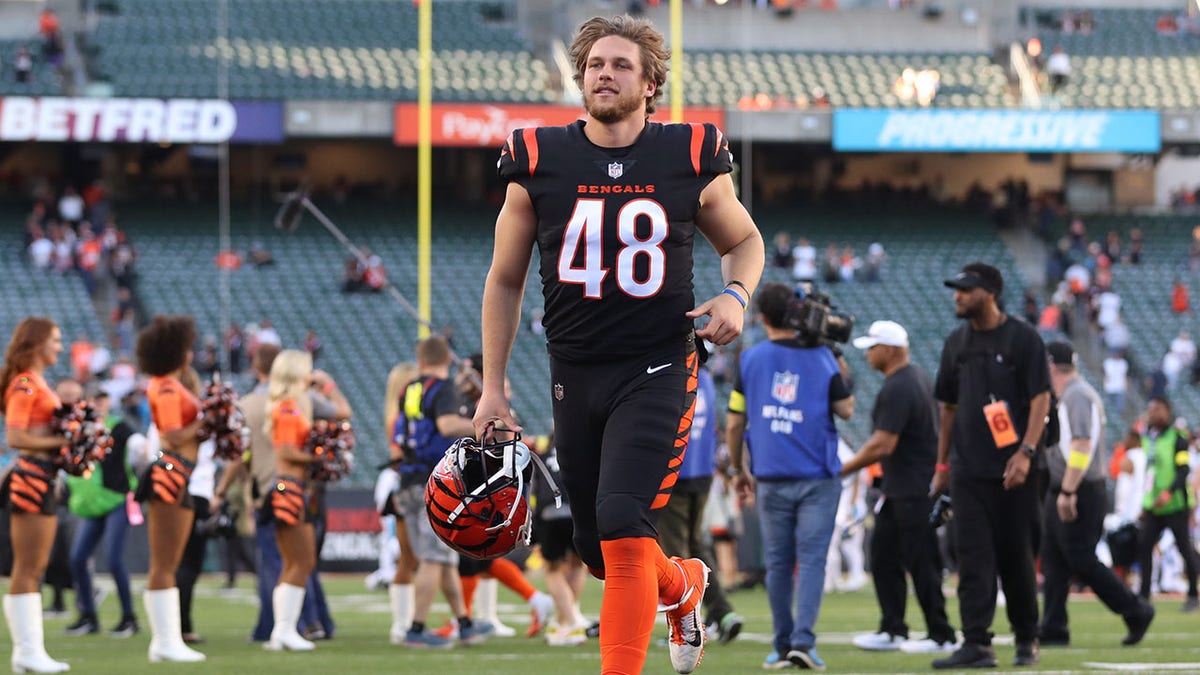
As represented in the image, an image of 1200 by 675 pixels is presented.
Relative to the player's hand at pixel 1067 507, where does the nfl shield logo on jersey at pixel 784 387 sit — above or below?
above

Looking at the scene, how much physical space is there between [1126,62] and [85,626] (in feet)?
109

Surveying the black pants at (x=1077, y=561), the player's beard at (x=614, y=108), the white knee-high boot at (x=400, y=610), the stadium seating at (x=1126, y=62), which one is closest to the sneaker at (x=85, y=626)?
the white knee-high boot at (x=400, y=610)

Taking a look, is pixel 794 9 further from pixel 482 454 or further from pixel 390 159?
pixel 482 454

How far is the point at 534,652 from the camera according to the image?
11266 millimetres

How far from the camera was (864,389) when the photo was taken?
1247 inches

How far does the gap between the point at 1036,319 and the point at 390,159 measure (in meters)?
14.5

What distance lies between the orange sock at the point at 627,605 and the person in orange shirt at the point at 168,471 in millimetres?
4923

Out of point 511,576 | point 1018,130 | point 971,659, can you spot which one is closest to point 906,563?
point 971,659

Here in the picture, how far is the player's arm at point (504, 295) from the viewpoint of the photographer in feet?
20.7

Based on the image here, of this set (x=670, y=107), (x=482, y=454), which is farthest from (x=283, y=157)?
(x=482, y=454)

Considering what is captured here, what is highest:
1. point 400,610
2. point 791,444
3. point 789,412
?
point 789,412

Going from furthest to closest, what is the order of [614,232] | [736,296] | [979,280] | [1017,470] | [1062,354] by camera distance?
[1062,354] < [979,280] < [1017,470] < [736,296] < [614,232]

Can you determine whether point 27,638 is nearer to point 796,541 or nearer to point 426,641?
point 426,641

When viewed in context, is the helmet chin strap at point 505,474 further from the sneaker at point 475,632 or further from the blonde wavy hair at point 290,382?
the sneaker at point 475,632
